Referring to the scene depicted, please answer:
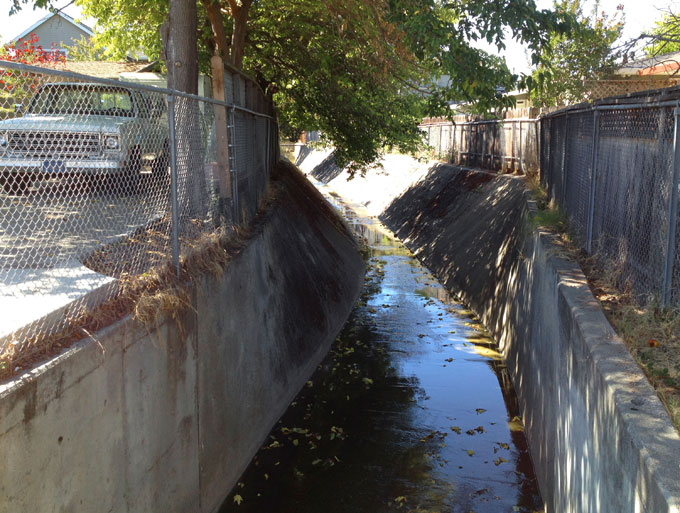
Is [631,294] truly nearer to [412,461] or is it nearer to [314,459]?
[412,461]

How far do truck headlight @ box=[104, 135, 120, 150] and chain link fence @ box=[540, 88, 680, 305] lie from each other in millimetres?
4775

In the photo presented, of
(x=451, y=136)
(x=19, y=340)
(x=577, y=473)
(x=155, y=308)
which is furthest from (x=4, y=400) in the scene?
(x=451, y=136)

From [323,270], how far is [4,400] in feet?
32.0

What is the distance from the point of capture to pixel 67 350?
4.30m

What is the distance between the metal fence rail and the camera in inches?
681

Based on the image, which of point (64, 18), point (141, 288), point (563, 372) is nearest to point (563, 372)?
point (563, 372)

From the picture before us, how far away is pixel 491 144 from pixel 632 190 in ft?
47.0

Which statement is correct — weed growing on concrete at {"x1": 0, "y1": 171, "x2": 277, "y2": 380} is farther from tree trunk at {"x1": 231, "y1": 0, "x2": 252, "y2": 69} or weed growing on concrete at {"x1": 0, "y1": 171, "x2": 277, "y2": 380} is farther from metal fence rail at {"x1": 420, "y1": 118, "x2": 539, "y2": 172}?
metal fence rail at {"x1": 420, "y1": 118, "x2": 539, "y2": 172}

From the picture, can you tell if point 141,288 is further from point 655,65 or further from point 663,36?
point 663,36

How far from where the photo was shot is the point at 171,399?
5.73m

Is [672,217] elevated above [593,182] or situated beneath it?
situated beneath

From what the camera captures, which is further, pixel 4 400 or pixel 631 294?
pixel 631 294

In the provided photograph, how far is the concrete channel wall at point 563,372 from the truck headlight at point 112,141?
4.38 m

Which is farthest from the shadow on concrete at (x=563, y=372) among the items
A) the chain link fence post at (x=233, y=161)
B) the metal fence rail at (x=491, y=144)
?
the chain link fence post at (x=233, y=161)
